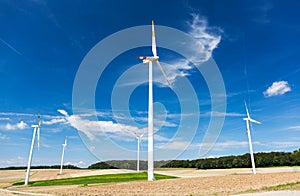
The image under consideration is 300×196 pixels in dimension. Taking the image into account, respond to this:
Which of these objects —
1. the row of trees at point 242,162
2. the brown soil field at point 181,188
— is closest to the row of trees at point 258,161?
the row of trees at point 242,162

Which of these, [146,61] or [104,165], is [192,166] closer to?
[104,165]

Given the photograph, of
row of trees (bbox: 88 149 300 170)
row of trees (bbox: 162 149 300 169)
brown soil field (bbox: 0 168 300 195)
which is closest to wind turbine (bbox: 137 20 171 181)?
brown soil field (bbox: 0 168 300 195)

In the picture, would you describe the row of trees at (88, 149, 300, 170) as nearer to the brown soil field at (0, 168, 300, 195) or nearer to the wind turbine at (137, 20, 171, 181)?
the wind turbine at (137, 20, 171, 181)

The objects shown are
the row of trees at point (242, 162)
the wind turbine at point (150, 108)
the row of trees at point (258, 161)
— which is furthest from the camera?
the row of trees at point (258, 161)

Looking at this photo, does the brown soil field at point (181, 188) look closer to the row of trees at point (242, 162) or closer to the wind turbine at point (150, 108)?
the wind turbine at point (150, 108)

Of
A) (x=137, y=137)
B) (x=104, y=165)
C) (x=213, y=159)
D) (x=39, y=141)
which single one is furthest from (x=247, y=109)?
(x=104, y=165)

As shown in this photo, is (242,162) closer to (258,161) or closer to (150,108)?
(258,161)

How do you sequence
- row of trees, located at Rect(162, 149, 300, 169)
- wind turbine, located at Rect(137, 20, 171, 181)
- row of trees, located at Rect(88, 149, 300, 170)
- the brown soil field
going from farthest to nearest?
row of trees, located at Rect(162, 149, 300, 169) < row of trees, located at Rect(88, 149, 300, 170) < wind turbine, located at Rect(137, 20, 171, 181) < the brown soil field

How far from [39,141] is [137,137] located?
26.6 meters

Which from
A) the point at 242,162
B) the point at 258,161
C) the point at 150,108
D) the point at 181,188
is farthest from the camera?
the point at 242,162

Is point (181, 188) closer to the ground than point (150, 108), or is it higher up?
closer to the ground

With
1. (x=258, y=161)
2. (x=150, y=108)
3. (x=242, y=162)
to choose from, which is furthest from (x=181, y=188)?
(x=258, y=161)

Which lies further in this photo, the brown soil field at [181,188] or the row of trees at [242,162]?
the row of trees at [242,162]

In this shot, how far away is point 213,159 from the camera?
130 meters
